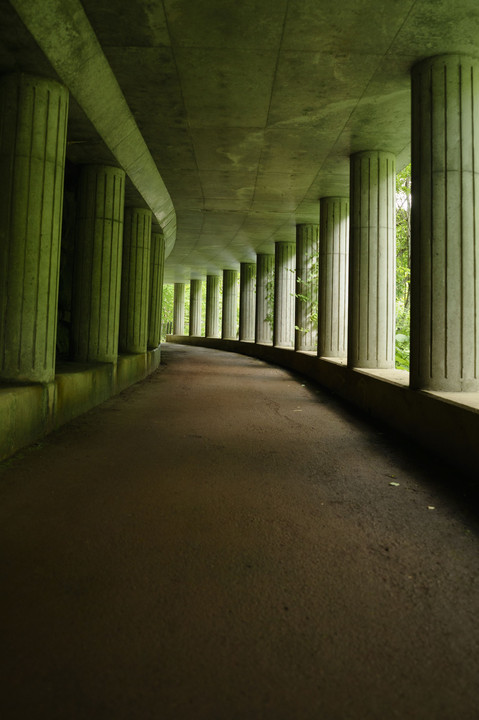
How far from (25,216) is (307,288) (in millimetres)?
9477

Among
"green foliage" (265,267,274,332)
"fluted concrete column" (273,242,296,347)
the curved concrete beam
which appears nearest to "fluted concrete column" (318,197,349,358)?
the curved concrete beam

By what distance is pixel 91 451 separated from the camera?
444cm

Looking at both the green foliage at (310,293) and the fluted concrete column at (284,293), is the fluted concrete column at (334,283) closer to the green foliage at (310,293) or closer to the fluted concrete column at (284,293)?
the green foliage at (310,293)

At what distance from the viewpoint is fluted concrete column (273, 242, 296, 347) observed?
16406mm

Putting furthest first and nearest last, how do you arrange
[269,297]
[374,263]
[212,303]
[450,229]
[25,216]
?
[212,303], [269,297], [374,263], [450,229], [25,216]

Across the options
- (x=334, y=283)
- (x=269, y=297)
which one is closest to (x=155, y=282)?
(x=334, y=283)

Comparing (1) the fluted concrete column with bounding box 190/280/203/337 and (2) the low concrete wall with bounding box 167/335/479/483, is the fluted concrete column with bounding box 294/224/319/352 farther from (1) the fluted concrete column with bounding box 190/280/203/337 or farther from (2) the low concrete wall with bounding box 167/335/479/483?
(1) the fluted concrete column with bounding box 190/280/203/337

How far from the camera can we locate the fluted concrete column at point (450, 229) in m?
4.99

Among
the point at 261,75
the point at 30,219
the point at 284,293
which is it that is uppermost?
the point at 261,75

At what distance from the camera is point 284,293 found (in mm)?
16344

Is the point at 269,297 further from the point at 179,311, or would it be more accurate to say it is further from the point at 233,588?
the point at 233,588

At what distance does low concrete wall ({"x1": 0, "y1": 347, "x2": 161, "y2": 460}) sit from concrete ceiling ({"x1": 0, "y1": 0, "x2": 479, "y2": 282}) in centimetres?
302

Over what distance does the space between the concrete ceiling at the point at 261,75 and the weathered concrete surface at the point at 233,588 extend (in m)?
3.83

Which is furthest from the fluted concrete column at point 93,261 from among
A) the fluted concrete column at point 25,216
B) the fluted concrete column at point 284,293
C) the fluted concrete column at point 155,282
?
the fluted concrete column at point 284,293
